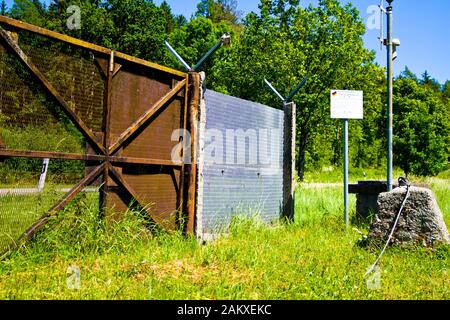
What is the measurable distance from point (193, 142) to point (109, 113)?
1317 millimetres

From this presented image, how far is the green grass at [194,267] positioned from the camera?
3393 mm

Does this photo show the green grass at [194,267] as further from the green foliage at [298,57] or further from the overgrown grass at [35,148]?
the green foliage at [298,57]

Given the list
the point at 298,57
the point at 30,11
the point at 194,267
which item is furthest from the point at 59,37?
the point at 30,11

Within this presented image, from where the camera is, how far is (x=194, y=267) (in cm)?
411

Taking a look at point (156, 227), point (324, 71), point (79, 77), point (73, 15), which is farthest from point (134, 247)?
point (73, 15)

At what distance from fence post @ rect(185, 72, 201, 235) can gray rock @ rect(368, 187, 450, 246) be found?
7.85 feet

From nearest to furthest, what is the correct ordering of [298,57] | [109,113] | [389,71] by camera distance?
1. [109,113]
2. [389,71]
3. [298,57]

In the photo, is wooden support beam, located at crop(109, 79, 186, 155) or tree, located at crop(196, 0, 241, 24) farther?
tree, located at crop(196, 0, 241, 24)

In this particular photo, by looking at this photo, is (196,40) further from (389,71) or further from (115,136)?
(115,136)

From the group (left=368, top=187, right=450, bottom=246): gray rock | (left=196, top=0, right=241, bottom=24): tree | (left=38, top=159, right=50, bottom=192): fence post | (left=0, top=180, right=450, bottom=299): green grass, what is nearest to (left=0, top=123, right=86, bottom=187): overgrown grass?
(left=38, top=159, right=50, bottom=192): fence post

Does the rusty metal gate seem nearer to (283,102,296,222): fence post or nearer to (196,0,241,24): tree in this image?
(283,102,296,222): fence post

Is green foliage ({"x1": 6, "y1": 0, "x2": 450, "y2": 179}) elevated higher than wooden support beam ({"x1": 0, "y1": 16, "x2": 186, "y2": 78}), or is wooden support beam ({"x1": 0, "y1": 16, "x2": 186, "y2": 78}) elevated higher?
green foliage ({"x1": 6, "y1": 0, "x2": 450, "y2": 179})

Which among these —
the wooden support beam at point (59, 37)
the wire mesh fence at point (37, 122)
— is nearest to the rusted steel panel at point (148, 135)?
the wooden support beam at point (59, 37)

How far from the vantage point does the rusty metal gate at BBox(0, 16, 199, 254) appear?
3.94 meters
